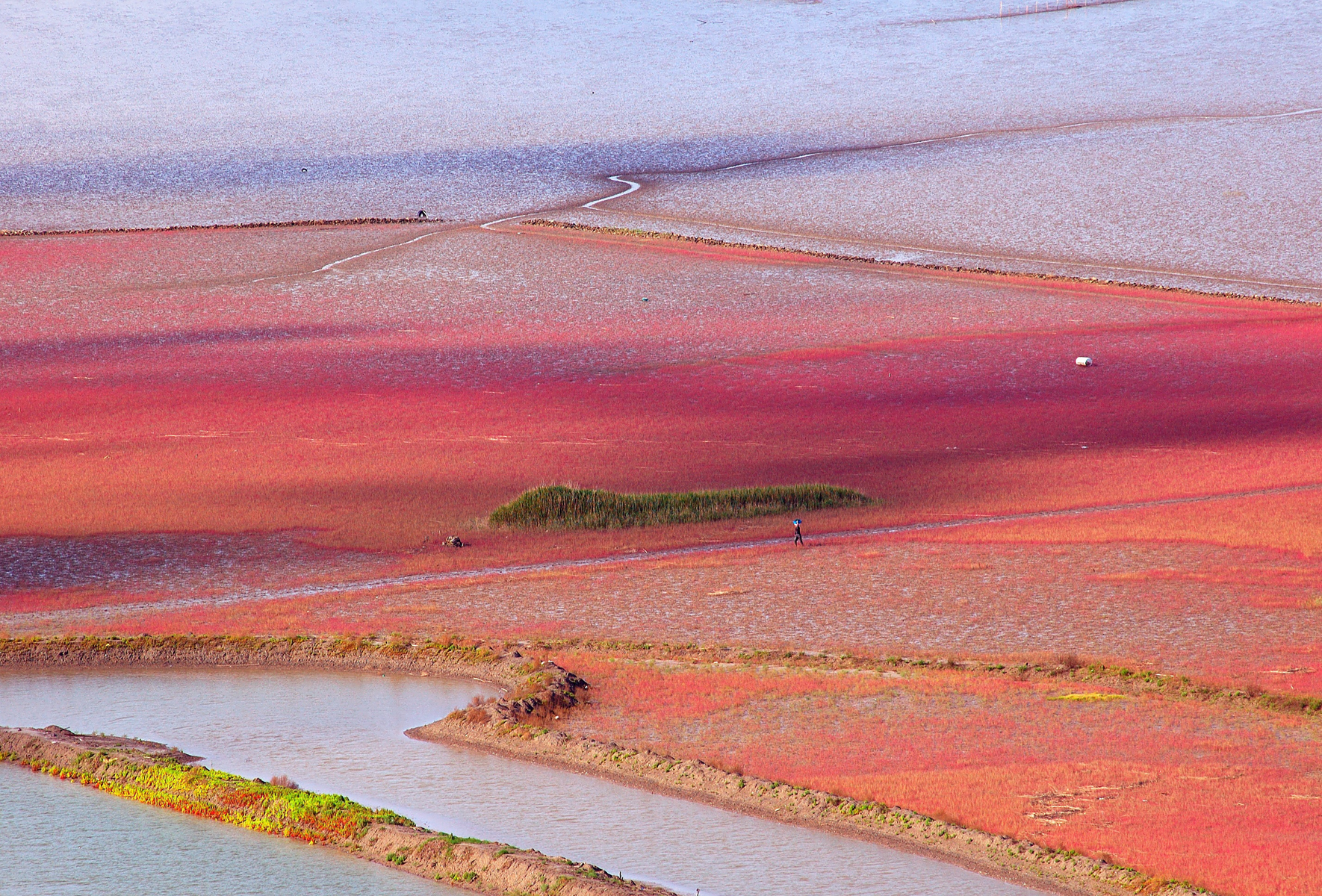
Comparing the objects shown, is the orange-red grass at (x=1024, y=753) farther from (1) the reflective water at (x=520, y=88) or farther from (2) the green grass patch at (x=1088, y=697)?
(1) the reflective water at (x=520, y=88)

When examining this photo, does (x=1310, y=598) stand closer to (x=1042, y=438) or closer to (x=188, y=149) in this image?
(x=1042, y=438)

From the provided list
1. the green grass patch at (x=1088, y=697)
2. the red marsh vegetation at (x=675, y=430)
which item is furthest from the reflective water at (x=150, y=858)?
the green grass patch at (x=1088, y=697)

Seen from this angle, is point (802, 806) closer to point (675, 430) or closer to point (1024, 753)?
point (1024, 753)

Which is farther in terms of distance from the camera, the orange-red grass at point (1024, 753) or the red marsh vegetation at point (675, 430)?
the red marsh vegetation at point (675, 430)

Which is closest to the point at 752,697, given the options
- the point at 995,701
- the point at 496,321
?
the point at 995,701

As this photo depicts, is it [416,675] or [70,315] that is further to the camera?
[70,315]

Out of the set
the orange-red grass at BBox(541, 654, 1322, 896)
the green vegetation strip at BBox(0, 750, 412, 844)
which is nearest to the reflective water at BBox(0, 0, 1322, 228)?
the orange-red grass at BBox(541, 654, 1322, 896)

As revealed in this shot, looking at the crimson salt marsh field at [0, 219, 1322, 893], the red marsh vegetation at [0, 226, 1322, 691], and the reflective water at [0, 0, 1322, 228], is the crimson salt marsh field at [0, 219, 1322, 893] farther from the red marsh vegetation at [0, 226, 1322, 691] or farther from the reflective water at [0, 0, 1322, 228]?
the reflective water at [0, 0, 1322, 228]
